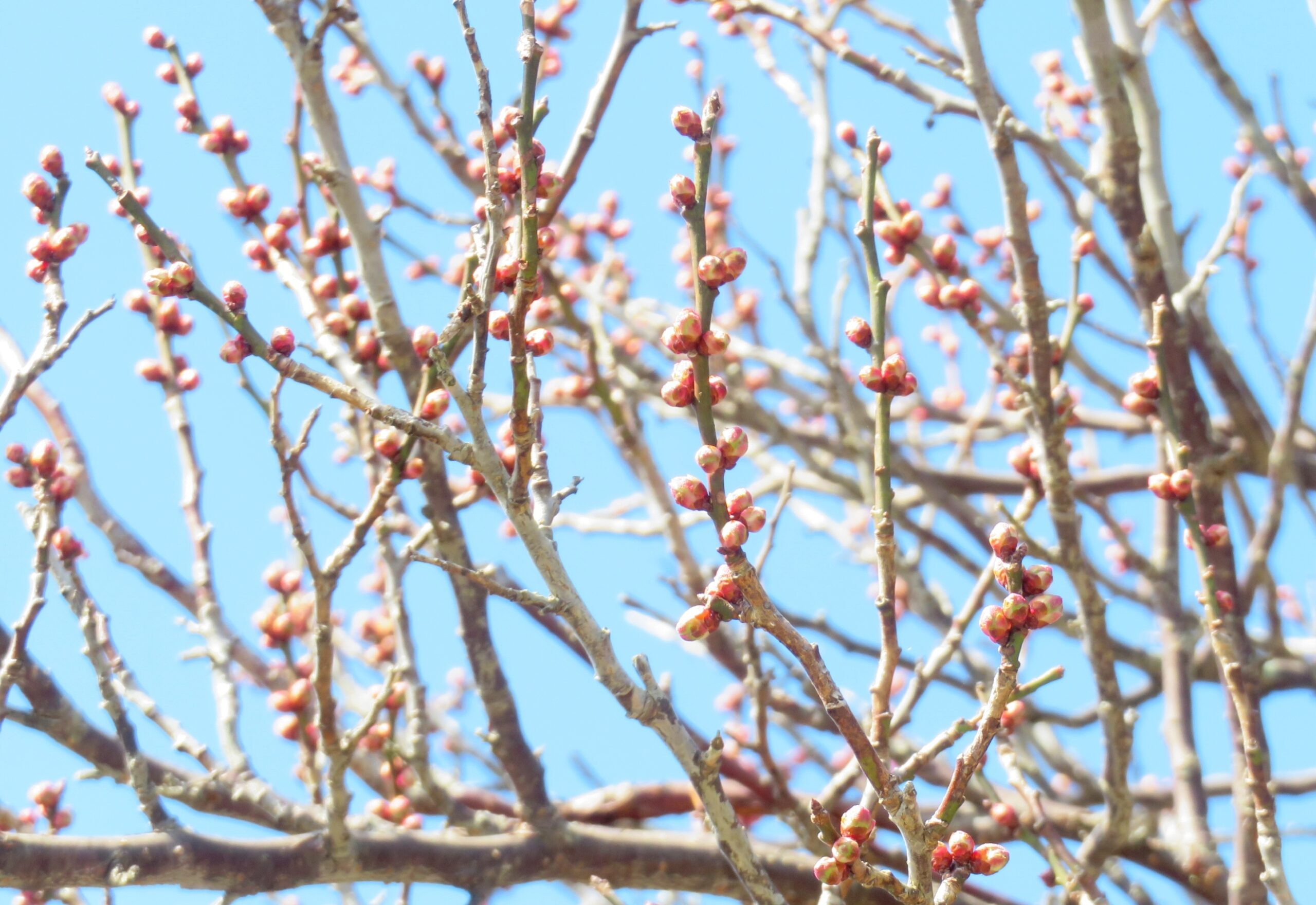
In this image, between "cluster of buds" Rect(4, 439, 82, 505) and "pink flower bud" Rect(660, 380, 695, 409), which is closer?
"pink flower bud" Rect(660, 380, 695, 409)

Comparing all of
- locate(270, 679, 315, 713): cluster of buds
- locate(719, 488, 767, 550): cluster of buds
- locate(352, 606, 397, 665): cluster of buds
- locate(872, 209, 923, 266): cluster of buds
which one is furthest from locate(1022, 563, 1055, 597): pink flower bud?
locate(352, 606, 397, 665): cluster of buds

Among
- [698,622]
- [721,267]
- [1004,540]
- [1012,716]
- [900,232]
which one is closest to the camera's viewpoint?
[1004,540]

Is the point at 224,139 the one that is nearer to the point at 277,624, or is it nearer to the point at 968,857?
the point at 277,624

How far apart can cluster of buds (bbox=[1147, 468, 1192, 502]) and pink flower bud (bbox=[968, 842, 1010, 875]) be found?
114 centimetres

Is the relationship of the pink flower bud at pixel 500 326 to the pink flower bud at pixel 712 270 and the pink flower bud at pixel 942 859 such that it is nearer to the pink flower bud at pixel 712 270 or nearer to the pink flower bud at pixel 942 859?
the pink flower bud at pixel 712 270

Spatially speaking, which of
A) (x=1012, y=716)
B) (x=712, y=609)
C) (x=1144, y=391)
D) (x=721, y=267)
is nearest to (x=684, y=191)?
(x=721, y=267)

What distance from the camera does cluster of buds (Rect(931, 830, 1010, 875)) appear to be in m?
1.74

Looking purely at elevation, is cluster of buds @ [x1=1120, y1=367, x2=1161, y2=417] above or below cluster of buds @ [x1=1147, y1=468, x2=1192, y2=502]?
above

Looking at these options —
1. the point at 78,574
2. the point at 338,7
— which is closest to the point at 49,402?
the point at 78,574

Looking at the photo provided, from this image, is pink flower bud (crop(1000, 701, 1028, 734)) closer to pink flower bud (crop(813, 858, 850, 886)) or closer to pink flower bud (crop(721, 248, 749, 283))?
pink flower bud (crop(813, 858, 850, 886))

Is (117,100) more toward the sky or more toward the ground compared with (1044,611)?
more toward the sky

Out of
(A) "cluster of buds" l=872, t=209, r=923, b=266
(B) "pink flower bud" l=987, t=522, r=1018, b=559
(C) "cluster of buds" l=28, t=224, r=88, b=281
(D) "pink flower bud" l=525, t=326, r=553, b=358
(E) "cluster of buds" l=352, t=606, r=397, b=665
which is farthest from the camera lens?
(E) "cluster of buds" l=352, t=606, r=397, b=665

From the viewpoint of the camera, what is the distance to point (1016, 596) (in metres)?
1.50

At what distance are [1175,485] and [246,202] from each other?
2392mm
